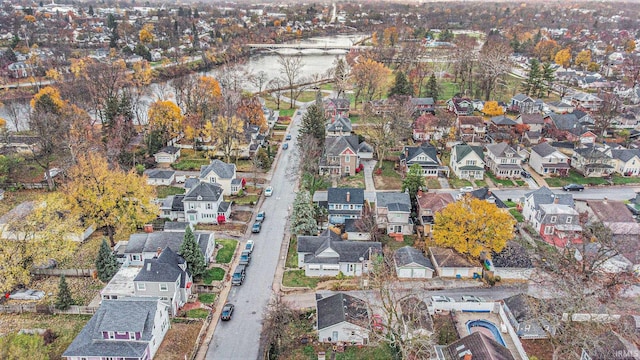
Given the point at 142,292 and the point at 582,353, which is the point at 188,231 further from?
the point at 582,353

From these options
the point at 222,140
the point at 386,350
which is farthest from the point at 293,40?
the point at 386,350

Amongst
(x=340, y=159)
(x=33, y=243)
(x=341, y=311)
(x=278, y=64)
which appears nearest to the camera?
(x=341, y=311)

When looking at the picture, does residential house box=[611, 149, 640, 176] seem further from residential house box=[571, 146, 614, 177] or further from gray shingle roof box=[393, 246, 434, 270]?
gray shingle roof box=[393, 246, 434, 270]

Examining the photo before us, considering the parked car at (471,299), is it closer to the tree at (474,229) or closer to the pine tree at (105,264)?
the tree at (474,229)

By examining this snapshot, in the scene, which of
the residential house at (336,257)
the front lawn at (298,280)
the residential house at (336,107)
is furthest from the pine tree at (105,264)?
the residential house at (336,107)

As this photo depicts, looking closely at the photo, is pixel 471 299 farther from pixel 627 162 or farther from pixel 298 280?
pixel 627 162

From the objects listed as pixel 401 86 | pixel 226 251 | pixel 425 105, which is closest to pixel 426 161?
pixel 425 105
